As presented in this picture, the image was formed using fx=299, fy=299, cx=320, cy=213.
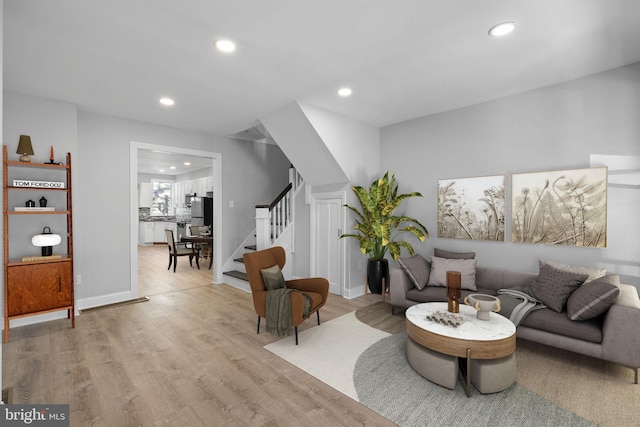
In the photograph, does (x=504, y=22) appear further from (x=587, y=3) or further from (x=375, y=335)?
(x=375, y=335)

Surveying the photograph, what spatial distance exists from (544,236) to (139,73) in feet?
15.9

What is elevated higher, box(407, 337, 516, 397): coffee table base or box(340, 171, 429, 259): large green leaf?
box(340, 171, 429, 259): large green leaf

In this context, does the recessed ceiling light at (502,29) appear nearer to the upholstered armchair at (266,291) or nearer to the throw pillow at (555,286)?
the throw pillow at (555,286)

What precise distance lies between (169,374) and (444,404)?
7.26ft

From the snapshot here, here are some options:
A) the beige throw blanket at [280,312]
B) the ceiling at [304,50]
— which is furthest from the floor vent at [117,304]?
the ceiling at [304,50]

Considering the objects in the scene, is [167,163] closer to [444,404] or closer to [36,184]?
[36,184]

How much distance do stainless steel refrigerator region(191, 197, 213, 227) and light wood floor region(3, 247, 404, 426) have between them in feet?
17.0

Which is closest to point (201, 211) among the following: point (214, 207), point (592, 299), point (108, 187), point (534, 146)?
point (214, 207)

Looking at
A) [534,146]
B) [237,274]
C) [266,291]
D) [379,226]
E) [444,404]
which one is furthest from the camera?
[237,274]

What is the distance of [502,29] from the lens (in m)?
2.41

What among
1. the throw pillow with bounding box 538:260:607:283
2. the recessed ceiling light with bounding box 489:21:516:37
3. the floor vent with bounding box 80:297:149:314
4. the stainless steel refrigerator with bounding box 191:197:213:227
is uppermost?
the recessed ceiling light with bounding box 489:21:516:37

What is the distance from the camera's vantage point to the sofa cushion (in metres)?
2.54

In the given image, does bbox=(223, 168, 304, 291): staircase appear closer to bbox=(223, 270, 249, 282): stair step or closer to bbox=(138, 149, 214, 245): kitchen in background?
bbox=(223, 270, 249, 282): stair step

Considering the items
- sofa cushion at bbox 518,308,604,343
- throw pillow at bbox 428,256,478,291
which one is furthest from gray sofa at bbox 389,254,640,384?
throw pillow at bbox 428,256,478,291
